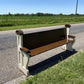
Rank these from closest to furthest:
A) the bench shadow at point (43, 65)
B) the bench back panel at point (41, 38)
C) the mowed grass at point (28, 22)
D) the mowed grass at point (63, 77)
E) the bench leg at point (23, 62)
A: the mowed grass at point (63, 77), the bench leg at point (23, 62), the bench shadow at point (43, 65), the bench back panel at point (41, 38), the mowed grass at point (28, 22)

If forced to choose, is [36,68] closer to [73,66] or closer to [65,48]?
[73,66]

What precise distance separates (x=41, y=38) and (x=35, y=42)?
33 centimetres

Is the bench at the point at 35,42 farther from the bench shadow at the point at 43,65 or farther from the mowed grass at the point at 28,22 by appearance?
the mowed grass at the point at 28,22

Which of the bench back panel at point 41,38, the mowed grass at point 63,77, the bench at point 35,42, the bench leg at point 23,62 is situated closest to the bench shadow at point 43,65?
the bench leg at point 23,62

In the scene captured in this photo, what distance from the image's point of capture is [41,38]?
4.28 metres

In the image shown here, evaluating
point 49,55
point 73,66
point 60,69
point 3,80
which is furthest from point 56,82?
point 49,55

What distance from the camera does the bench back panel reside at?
377 centimetres

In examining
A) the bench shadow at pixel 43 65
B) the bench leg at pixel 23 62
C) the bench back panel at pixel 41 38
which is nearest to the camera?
the bench leg at pixel 23 62

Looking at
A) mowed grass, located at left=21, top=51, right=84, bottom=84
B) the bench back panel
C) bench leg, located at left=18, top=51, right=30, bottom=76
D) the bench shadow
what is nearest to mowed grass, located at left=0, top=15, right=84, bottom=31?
Answer: the bench back panel

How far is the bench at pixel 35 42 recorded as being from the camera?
136 inches

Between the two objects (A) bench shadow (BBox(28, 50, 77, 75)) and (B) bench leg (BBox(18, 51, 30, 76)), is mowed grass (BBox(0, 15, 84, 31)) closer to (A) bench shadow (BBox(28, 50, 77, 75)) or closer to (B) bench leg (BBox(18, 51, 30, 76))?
(A) bench shadow (BBox(28, 50, 77, 75))

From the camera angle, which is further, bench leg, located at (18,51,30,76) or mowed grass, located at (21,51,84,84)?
bench leg, located at (18,51,30,76)

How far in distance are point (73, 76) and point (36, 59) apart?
1.83 m

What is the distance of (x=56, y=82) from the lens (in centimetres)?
284
